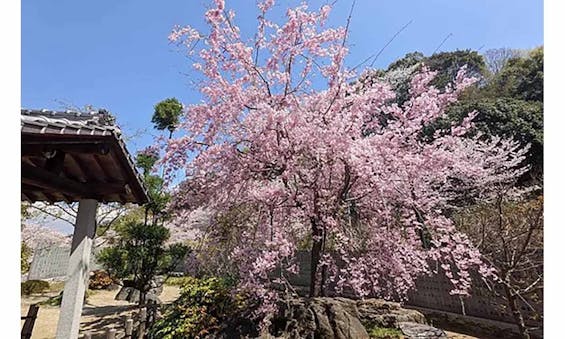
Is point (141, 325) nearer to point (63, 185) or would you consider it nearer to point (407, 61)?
point (63, 185)

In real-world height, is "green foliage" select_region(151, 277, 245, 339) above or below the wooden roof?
below

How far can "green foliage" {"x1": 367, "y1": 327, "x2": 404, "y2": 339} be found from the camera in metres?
4.93

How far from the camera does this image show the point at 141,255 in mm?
8773

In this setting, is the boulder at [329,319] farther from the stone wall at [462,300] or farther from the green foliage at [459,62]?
the green foliage at [459,62]

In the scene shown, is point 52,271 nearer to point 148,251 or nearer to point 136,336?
point 148,251

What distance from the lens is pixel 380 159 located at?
4.93 metres

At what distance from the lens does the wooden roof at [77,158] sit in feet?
7.85

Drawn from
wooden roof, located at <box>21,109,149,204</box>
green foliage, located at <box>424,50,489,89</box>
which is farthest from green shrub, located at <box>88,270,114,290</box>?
green foliage, located at <box>424,50,489,89</box>

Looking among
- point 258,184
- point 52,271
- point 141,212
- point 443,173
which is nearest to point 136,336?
point 258,184

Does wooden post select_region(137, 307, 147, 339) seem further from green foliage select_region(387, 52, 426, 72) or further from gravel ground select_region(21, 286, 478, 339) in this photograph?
green foliage select_region(387, 52, 426, 72)

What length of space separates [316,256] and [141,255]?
17.8ft

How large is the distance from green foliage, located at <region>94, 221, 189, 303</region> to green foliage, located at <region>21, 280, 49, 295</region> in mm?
5486

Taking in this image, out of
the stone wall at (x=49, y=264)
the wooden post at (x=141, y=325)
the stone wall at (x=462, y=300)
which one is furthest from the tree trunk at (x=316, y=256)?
the stone wall at (x=49, y=264)

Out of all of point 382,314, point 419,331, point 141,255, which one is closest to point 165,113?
point 141,255
